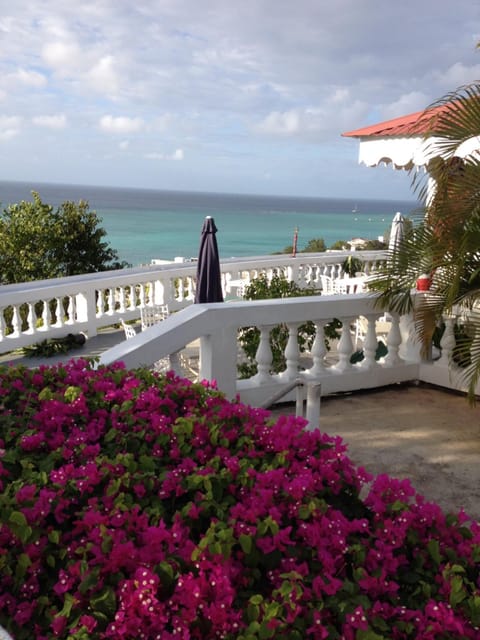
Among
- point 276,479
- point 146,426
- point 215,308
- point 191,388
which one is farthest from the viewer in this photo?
point 215,308

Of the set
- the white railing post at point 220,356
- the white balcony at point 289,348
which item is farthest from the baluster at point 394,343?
the white railing post at point 220,356

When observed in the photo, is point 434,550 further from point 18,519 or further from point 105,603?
point 18,519

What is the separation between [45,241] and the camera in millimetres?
17750

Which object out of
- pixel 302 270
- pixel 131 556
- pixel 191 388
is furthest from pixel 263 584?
pixel 302 270

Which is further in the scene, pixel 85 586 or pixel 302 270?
pixel 302 270

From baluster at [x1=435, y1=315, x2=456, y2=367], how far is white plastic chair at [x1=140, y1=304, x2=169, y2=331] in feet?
19.7

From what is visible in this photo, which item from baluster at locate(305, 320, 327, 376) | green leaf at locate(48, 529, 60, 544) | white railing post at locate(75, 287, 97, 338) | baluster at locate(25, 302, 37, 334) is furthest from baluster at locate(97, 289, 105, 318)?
green leaf at locate(48, 529, 60, 544)

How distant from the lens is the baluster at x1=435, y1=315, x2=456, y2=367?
5.44 meters

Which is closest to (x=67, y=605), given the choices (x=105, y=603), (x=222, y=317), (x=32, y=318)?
(x=105, y=603)

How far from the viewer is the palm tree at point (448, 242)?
14.0 feet

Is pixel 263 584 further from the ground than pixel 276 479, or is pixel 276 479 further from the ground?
pixel 276 479

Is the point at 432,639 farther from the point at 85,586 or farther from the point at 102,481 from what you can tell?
the point at 102,481

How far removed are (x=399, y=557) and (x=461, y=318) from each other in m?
4.26

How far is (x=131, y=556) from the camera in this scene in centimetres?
149
